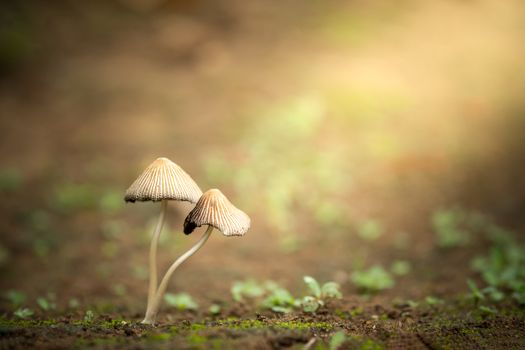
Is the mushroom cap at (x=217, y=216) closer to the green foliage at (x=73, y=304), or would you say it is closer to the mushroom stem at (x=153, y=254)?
the mushroom stem at (x=153, y=254)

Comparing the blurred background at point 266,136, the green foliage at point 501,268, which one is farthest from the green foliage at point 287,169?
the green foliage at point 501,268

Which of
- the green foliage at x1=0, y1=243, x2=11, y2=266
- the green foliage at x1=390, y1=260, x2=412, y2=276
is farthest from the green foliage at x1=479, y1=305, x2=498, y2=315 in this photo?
the green foliage at x1=0, y1=243, x2=11, y2=266

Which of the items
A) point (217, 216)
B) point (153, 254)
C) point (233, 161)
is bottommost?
point (153, 254)

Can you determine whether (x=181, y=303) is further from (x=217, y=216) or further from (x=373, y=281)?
(x=373, y=281)

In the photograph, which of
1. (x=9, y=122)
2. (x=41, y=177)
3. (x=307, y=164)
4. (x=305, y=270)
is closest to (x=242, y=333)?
(x=305, y=270)

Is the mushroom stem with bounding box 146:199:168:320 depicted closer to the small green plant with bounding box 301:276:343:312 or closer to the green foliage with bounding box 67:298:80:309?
the small green plant with bounding box 301:276:343:312

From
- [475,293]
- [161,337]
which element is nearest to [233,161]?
[475,293]

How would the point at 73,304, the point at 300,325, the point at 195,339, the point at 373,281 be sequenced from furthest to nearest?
1. the point at 373,281
2. the point at 73,304
3. the point at 300,325
4. the point at 195,339
